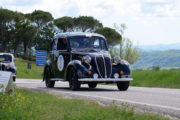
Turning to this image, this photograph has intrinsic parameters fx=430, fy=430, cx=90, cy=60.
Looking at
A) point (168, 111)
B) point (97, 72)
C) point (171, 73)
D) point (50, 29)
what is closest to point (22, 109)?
point (168, 111)

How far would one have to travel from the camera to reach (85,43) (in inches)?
624

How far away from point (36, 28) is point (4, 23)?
22.3 feet

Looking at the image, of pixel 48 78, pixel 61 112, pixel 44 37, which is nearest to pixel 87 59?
pixel 48 78

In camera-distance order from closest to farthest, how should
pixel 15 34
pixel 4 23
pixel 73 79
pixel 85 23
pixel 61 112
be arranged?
pixel 61 112 < pixel 73 79 < pixel 15 34 < pixel 4 23 < pixel 85 23

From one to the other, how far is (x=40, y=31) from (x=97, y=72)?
243 feet

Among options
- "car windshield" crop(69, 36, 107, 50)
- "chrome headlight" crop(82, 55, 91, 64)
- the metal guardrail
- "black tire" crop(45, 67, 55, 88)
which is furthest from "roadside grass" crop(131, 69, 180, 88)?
the metal guardrail

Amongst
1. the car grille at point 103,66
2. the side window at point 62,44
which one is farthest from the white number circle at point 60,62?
the car grille at point 103,66

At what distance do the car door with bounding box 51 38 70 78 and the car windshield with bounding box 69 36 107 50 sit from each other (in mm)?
291

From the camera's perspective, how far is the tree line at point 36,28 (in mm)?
86375

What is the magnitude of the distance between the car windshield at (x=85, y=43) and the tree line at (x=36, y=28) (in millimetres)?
66102

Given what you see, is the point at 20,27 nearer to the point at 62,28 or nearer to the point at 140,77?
the point at 62,28

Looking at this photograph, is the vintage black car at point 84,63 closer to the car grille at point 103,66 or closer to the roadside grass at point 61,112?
the car grille at point 103,66

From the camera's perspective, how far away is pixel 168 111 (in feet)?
26.4

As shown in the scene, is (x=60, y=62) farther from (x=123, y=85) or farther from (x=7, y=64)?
(x=7, y=64)
